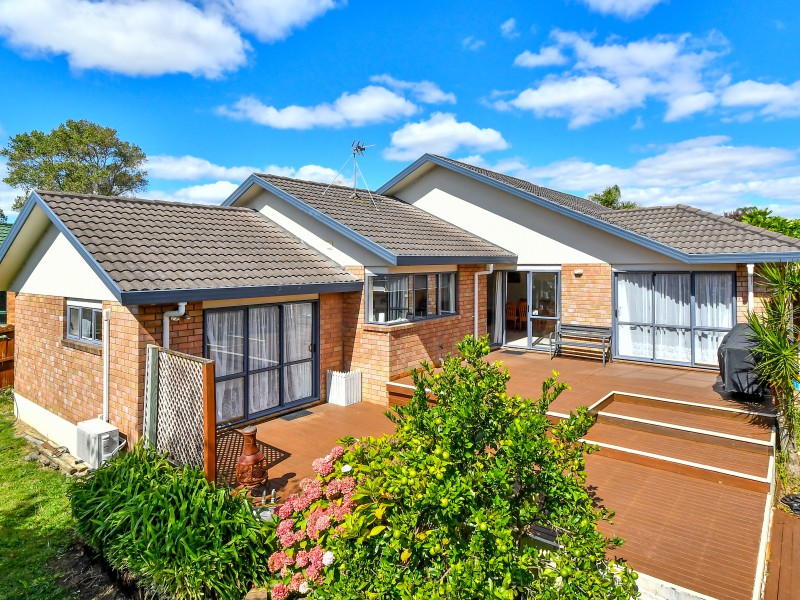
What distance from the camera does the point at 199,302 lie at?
8906 mm

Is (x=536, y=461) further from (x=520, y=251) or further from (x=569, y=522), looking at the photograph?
(x=520, y=251)

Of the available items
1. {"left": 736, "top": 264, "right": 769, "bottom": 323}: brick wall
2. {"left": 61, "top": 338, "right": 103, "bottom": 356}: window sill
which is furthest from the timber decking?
{"left": 61, "top": 338, "right": 103, "bottom": 356}: window sill

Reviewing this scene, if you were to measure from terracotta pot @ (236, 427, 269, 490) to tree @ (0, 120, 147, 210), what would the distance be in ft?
120

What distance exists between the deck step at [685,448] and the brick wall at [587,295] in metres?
5.70

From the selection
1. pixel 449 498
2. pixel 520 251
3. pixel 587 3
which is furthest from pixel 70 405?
pixel 587 3

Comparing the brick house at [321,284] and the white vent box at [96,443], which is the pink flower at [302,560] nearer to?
the brick house at [321,284]

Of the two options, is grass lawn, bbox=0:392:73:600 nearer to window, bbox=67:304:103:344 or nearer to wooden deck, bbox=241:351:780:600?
window, bbox=67:304:103:344

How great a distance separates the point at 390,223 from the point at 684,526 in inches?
405

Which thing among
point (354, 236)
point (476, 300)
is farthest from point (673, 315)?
point (354, 236)

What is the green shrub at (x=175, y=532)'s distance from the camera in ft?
17.2

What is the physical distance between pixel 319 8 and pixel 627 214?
11717 mm

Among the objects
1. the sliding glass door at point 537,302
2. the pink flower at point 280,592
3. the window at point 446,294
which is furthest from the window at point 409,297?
the pink flower at point 280,592

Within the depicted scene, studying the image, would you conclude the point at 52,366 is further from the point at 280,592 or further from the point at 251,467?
the point at 280,592

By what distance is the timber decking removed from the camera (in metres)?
5.01
